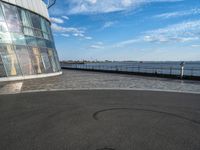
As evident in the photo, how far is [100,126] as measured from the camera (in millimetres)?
5129

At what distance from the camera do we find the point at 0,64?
16.1 meters

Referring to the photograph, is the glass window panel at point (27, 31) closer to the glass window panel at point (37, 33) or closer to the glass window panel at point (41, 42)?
the glass window panel at point (37, 33)

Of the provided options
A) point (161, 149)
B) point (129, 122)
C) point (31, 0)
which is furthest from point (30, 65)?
point (161, 149)

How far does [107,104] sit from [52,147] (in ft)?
13.6

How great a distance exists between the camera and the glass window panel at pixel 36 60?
64.9 ft

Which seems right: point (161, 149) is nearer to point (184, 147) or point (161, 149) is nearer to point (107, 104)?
point (184, 147)

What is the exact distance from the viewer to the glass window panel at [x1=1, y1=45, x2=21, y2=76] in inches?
654

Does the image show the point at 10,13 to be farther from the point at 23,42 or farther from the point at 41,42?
the point at 41,42

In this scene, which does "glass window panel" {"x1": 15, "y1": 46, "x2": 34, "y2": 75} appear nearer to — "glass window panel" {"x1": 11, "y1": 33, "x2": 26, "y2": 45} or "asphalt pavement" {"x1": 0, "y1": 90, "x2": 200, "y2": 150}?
"glass window panel" {"x1": 11, "y1": 33, "x2": 26, "y2": 45}

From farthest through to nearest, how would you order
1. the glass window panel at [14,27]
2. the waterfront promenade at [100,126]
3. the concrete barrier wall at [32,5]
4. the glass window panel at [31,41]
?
the glass window panel at [31,41], the concrete barrier wall at [32,5], the glass window panel at [14,27], the waterfront promenade at [100,126]

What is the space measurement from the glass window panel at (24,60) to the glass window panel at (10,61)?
53 cm

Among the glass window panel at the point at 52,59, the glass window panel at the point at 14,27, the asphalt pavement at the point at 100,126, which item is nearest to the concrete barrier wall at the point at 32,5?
the glass window panel at the point at 14,27

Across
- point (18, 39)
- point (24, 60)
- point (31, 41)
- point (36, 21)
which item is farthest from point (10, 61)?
point (36, 21)

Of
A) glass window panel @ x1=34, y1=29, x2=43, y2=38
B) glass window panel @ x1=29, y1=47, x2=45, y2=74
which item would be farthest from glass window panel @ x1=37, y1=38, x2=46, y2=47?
glass window panel @ x1=29, y1=47, x2=45, y2=74
